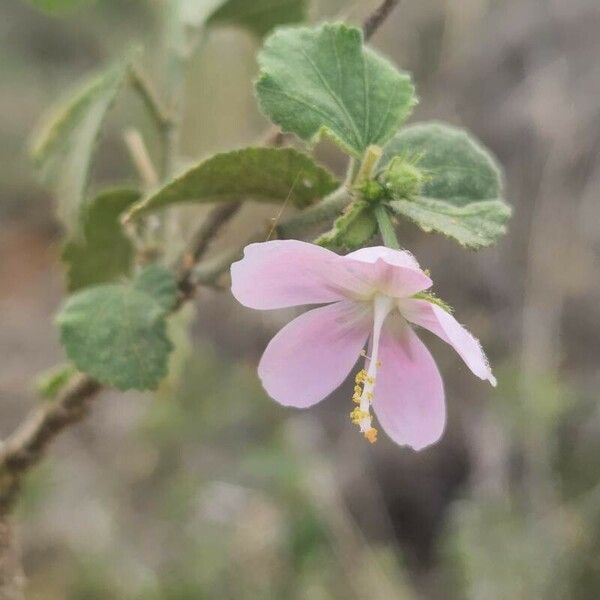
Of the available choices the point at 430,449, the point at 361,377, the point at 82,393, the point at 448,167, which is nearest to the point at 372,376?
the point at 361,377

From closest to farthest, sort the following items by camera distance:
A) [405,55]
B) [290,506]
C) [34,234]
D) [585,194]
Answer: [290,506] → [585,194] → [405,55] → [34,234]

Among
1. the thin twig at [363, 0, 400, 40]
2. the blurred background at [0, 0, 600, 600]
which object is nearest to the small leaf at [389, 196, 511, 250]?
the thin twig at [363, 0, 400, 40]

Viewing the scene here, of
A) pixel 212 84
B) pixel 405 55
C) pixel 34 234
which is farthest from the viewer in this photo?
pixel 34 234

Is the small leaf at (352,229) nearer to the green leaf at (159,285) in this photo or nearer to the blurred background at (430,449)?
the green leaf at (159,285)

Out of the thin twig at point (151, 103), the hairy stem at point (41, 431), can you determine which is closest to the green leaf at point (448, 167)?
the hairy stem at point (41, 431)

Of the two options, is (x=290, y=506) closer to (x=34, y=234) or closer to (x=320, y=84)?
(x=320, y=84)

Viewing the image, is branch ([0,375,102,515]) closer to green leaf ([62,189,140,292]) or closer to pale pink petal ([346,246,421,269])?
green leaf ([62,189,140,292])

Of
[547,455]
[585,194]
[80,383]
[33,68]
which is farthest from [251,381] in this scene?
[33,68]
